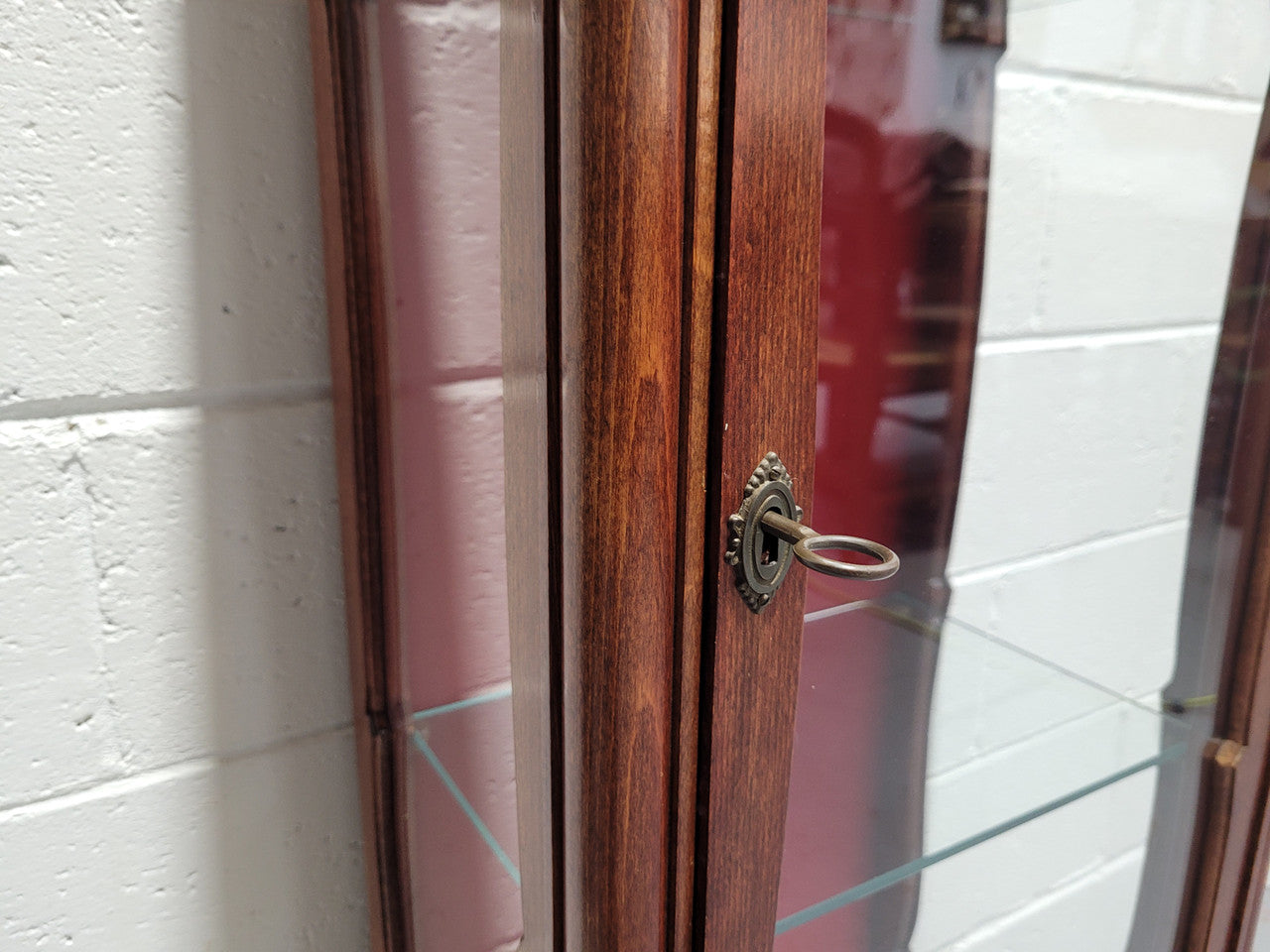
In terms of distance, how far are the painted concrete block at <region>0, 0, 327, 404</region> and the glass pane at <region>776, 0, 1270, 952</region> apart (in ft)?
0.97

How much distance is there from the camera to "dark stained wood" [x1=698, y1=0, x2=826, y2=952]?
297 mm

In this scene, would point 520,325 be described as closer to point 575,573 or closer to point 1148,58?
point 575,573

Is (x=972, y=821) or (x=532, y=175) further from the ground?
(x=532, y=175)

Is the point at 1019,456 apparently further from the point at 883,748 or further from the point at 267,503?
the point at 267,503

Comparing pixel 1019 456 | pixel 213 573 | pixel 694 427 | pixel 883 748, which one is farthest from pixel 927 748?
pixel 213 573

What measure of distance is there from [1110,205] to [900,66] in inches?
7.1

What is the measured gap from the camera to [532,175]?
315 millimetres

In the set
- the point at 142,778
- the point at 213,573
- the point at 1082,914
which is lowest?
→ the point at 1082,914

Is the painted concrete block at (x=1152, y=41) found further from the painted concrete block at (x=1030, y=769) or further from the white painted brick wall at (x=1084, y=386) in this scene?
the painted concrete block at (x=1030, y=769)

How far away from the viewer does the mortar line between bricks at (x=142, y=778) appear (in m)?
0.51

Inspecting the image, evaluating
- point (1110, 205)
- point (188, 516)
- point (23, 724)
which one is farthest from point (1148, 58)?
point (23, 724)

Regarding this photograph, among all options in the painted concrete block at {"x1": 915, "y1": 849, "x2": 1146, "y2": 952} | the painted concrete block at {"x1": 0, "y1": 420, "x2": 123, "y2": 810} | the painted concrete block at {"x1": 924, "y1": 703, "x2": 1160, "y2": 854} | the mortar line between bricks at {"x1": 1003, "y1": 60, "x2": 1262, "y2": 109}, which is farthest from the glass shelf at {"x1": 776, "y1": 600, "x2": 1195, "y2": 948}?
the painted concrete block at {"x1": 0, "y1": 420, "x2": 123, "y2": 810}

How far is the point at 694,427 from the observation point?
12.1 inches

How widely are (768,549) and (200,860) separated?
1.33 ft
